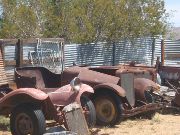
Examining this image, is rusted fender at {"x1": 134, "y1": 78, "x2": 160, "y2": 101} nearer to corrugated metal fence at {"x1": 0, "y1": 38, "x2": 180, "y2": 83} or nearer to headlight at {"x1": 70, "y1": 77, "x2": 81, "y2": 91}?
headlight at {"x1": 70, "y1": 77, "x2": 81, "y2": 91}

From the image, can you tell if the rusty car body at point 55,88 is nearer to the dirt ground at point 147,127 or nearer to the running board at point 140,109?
the dirt ground at point 147,127

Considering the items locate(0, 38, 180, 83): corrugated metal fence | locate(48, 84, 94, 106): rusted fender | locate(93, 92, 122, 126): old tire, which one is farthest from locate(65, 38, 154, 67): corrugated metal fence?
locate(48, 84, 94, 106): rusted fender

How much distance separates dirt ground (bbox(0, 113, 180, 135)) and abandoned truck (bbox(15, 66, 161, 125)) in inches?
10.9

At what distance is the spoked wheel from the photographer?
10039 mm

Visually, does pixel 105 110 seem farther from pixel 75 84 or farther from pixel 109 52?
pixel 109 52

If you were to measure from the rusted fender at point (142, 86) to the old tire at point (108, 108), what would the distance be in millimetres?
983

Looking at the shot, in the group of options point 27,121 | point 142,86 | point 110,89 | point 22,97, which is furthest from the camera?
point 142,86

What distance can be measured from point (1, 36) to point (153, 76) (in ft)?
36.2

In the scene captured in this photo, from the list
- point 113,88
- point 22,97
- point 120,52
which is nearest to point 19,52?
point 113,88

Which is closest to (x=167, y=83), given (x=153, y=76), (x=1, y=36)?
(x=153, y=76)

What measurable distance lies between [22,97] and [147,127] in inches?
123

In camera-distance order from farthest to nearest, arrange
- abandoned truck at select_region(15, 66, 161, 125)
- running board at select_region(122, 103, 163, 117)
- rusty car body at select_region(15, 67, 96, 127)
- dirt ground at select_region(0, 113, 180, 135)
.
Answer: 1. running board at select_region(122, 103, 163, 117)
2. abandoned truck at select_region(15, 66, 161, 125)
3. dirt ground at select_region(0, 113, 180, 135)
4. rusty car body at select_region(15, 67, 96, 127)

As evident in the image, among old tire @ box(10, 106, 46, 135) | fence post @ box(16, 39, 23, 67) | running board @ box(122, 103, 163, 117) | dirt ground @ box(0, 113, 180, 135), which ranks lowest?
dirt ground @ box(0, 113, 180, 135)

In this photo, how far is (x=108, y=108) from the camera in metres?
10.2
